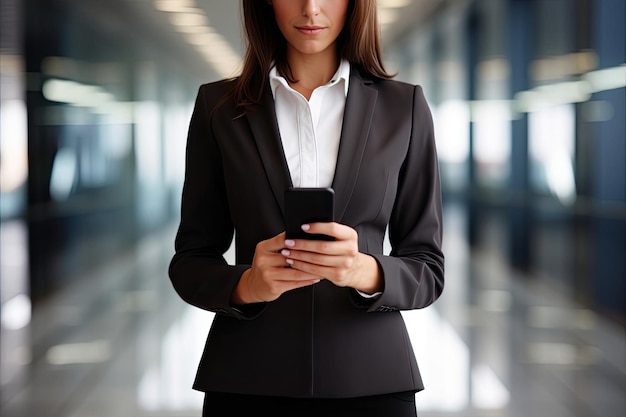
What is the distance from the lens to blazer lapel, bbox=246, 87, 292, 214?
4.51 ft

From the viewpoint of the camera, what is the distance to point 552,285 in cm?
820

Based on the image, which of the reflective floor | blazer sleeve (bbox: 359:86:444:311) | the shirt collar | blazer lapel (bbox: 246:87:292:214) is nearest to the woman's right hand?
blazer lapel (bbox: 246:87:292:214)

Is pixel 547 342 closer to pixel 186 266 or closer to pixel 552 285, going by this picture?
pixel 552 285

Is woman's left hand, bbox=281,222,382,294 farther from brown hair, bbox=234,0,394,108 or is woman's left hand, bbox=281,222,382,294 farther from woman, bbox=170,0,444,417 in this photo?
brown hair, bbox=234,0,394,108

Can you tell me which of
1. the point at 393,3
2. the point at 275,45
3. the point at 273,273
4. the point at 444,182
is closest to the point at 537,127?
the point at 393,3

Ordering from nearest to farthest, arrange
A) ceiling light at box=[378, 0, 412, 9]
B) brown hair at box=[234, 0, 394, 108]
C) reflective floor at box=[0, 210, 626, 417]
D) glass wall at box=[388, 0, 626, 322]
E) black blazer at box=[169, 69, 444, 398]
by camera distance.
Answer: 1. black blazer at box=[169, 69, 444, 398]
2. brown hair at box=[234, 0, 394, 108]
3. reflective floor at box=[0, 210, 626, 417]
4. glass wall at box=[388, 0, 626, 322]
5. ceiling light at box=[378, 0, 412, 9]

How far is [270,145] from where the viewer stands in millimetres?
1409

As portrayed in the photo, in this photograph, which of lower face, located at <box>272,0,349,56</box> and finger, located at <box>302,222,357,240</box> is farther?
lower face, located at <box>272,0,349,56</box>

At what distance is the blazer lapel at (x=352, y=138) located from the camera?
1.38 m

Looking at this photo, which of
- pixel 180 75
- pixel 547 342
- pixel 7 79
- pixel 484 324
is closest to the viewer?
pixel 547 342

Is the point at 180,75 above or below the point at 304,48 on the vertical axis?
above

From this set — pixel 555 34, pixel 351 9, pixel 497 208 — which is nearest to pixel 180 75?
pixel 497 208

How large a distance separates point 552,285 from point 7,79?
6.03 meters

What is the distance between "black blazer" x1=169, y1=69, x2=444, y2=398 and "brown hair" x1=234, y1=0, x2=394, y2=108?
4cm
